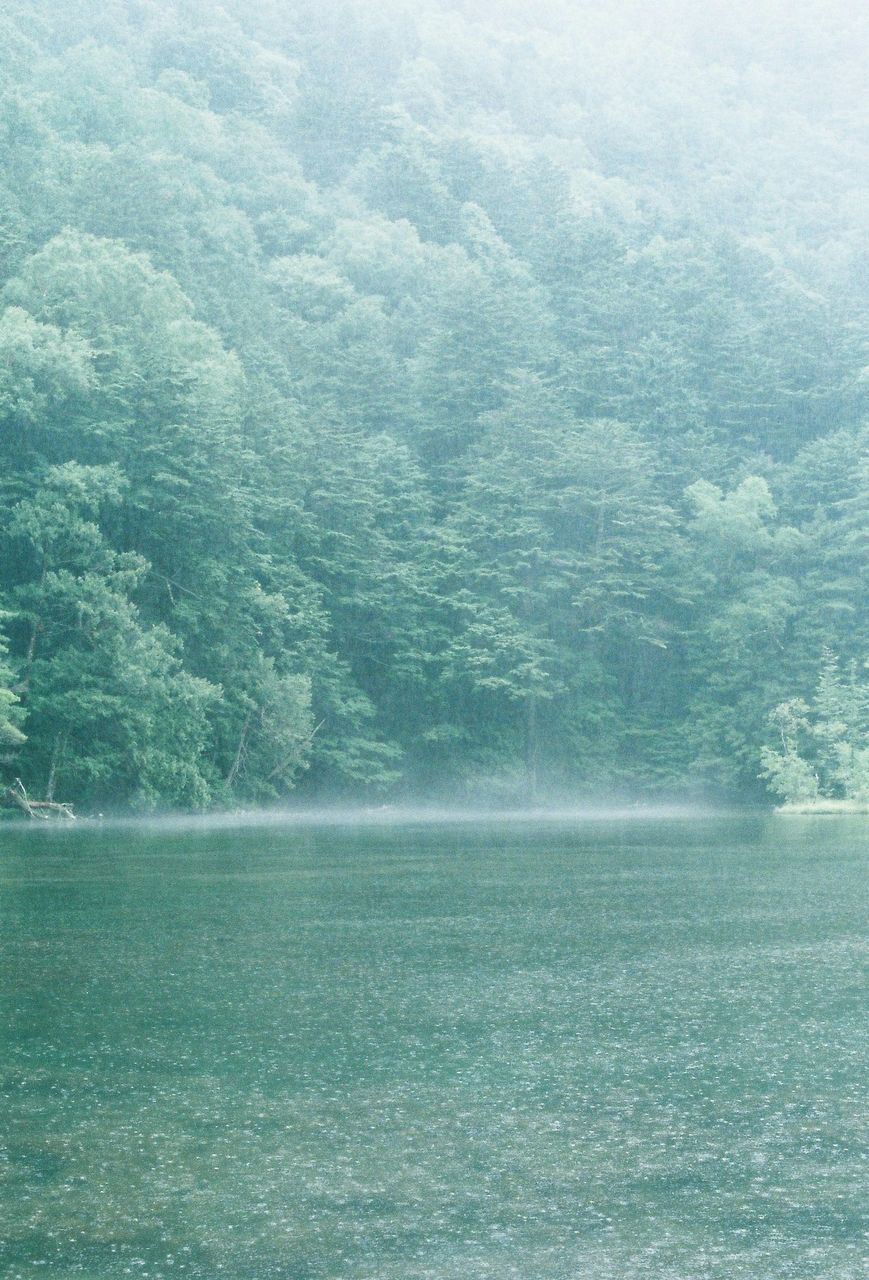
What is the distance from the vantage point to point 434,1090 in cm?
775

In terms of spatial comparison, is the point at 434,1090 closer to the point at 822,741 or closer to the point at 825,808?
the point at 825,808

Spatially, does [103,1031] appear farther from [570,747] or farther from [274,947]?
[570,747]

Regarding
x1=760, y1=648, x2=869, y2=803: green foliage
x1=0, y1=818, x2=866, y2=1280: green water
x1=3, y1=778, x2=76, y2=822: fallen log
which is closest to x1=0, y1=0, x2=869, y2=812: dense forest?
x1=760, y1=648, x2=869, y2=803: green foliage

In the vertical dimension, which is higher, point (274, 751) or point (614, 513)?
point (614, 513)

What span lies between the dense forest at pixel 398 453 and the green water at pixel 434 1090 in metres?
27.7

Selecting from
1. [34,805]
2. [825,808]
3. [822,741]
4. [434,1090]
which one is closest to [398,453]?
[822,741]

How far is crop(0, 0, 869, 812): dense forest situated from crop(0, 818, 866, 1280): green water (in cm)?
2766

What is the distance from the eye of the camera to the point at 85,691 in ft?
140

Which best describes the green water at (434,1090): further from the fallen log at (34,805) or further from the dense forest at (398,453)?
the dense forest at (398,453)

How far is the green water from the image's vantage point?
5.55 meters

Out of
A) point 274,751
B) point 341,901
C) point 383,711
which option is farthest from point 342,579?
point 341,901

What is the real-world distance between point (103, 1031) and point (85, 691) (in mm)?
34185

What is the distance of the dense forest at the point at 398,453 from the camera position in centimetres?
4553

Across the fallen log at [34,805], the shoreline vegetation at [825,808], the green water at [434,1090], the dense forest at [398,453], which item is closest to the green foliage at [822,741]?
the dense forest at [398,453]
